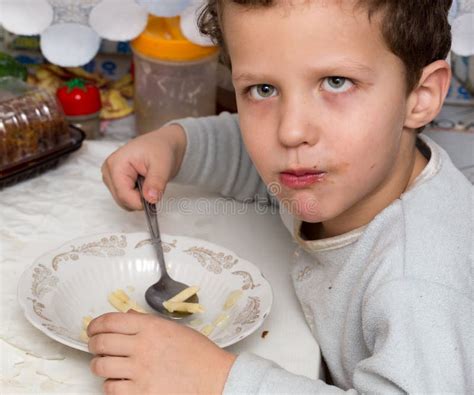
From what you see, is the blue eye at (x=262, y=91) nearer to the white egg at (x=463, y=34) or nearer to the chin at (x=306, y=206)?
the chin at (x=306, y=206)

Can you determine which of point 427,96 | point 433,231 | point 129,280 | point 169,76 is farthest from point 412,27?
point 169,76

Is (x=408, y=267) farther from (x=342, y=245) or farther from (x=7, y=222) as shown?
(x=7, y=222)

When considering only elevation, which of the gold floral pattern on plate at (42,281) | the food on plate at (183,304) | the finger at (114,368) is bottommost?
the food on plate at (183,304)

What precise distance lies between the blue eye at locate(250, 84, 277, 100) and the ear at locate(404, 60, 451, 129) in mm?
133

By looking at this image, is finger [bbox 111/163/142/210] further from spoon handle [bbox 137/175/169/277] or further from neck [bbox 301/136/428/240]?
neck [bbox 301/136/428/240]

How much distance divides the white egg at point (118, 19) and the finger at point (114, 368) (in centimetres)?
57

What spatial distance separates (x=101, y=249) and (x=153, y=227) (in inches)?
2.4

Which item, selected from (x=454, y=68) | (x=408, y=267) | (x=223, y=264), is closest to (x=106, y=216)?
(x=223, y=264)

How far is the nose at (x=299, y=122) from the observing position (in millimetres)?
690

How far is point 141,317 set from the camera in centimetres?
70

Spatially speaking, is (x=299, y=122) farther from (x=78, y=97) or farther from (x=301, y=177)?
(x=78, y=97)

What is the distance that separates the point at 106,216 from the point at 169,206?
0.08 meters

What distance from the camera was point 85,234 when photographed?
0.95 meters

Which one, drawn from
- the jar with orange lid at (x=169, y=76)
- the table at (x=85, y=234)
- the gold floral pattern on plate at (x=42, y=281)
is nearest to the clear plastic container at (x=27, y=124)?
the table at (x=85, y=234)
